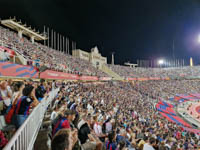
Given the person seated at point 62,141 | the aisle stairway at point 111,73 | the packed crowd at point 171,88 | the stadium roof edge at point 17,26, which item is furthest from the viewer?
the aisle stairway at point 111,73

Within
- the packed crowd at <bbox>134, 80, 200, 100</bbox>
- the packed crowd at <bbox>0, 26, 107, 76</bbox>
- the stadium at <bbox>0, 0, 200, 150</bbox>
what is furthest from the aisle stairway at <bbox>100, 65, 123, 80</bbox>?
the packed crowd at <bbox>0, 26, 107, 76</bbox>

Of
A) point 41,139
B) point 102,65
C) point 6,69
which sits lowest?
point 41,139

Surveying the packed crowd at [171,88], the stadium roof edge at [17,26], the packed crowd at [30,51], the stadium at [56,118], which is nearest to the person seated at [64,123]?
the stadium at [56,118]

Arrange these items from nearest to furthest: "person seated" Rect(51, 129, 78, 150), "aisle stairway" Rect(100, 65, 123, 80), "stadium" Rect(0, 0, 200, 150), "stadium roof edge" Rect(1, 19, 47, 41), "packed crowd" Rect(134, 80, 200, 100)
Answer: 1. "person seated" Rect(51, 129, 78, 150)
2. "stadium" Rect(0, 0, 200, 150)
3. "stadium roof edge" Rect(1, 19, 47, 41)
4. "packed crowd" Rect(134, 80, 200, 100)
5. "aisle stairway" Rect(100, 65, 123, 80)

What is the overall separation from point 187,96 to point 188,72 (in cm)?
2108

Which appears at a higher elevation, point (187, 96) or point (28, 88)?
point (28, 88)

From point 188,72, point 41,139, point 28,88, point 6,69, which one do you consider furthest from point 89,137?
point 188,72

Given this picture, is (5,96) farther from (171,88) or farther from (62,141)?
(171,88)

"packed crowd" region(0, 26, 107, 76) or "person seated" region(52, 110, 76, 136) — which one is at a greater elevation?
"packed crowd" region(0, 26, 107, 76)

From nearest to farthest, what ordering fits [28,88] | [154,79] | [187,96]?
[28,88] < [187,96] < [154,79]

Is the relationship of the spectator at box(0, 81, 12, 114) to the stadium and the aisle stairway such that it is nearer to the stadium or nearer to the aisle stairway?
the stadium

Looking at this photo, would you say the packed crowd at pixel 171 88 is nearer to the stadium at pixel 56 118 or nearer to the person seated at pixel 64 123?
the stadium at pixel 56 118

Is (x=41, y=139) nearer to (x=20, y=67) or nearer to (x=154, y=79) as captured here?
(x=20, y=67)

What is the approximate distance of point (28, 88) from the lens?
121 inches
